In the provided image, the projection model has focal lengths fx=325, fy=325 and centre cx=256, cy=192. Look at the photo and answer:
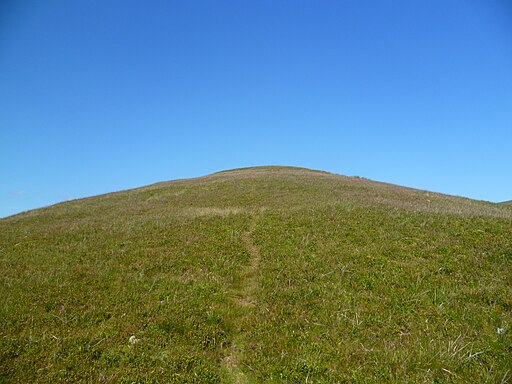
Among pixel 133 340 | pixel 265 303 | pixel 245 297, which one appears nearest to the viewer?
pixel 133 340

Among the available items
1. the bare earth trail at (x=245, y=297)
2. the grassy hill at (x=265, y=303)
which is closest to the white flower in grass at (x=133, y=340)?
the grassy hill at (x=265, y=303)

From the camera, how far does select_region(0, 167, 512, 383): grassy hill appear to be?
24.3ft

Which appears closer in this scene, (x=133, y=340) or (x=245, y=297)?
(x=133, y=340)

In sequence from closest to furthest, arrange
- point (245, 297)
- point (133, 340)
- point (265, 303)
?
point (133, 340), point (265, 303), point (245, 297)

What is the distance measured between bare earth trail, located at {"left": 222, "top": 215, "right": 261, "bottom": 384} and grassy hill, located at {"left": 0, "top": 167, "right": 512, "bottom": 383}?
0.16 feet

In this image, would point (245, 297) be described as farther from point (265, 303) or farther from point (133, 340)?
point (133, 340)

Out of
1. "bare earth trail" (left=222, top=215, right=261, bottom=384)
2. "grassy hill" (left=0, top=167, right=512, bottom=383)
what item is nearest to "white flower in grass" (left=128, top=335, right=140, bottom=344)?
"grassy hill" (left=0, top=167, right=512, bottom=383)

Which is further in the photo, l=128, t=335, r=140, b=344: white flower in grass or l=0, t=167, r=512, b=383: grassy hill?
l=128, t=335, r=140, b=344: white flower in grass

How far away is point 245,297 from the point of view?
11094 mm

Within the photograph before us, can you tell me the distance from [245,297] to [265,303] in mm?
1024

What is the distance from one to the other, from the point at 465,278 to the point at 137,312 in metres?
11.0

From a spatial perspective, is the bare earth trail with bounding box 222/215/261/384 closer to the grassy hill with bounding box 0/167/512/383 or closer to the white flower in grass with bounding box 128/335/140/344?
the grassy hill with bounding box 0/167/512/383

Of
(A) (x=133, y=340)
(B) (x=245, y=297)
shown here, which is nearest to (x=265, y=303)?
(B) (x=245, y=297)

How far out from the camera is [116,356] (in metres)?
7.65
